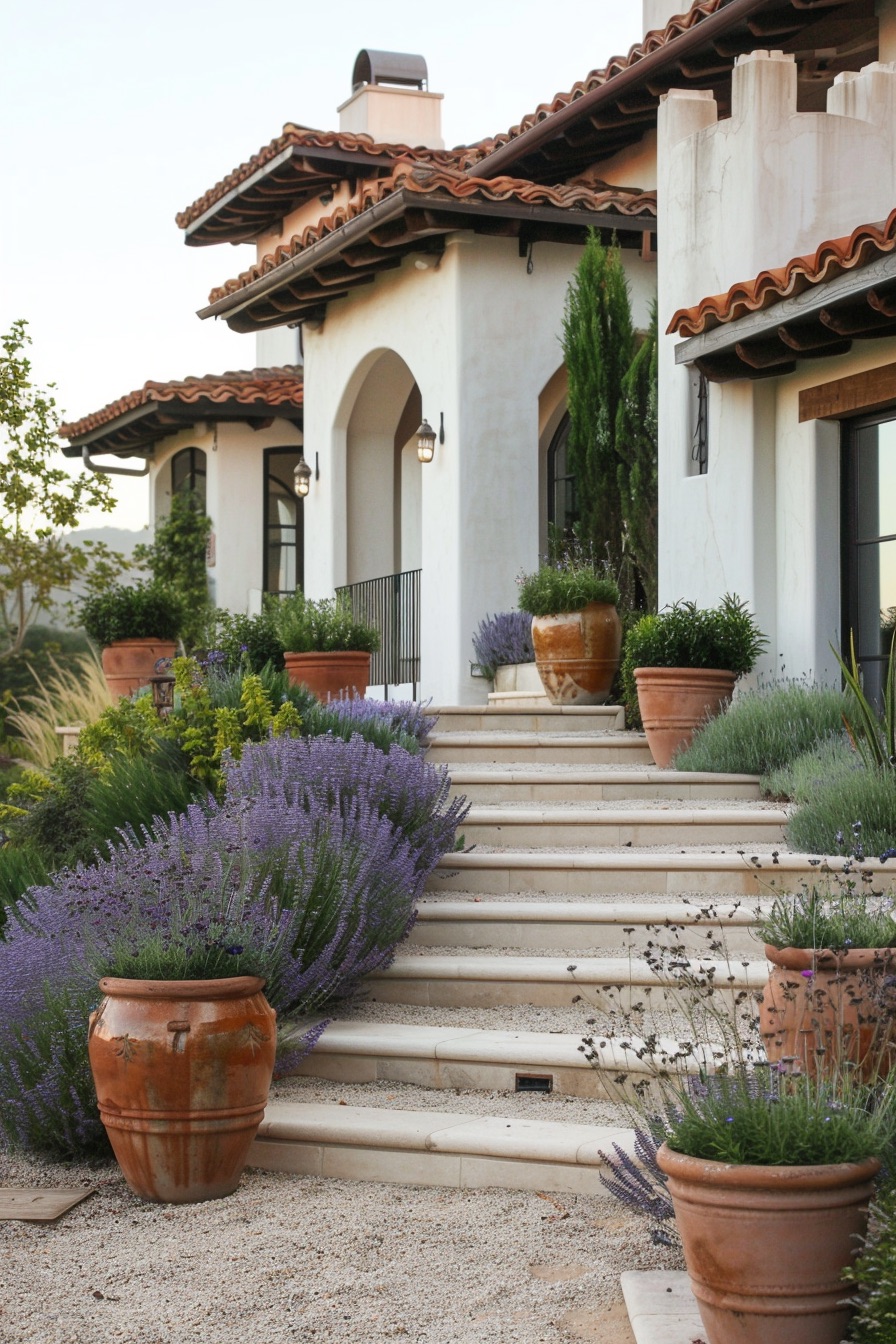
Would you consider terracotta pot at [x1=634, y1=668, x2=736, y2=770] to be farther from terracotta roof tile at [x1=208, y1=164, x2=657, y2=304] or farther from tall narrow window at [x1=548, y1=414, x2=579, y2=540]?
tall narrow window at [x1=548, y1=414, x2=579, y2=540]

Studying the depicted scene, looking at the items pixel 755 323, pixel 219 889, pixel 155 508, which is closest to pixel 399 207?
pixel 755 323

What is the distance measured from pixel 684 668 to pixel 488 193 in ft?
15.4

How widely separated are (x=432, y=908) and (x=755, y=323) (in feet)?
13.3

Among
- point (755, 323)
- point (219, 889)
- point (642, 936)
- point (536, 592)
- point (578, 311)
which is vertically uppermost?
point (578, 311)

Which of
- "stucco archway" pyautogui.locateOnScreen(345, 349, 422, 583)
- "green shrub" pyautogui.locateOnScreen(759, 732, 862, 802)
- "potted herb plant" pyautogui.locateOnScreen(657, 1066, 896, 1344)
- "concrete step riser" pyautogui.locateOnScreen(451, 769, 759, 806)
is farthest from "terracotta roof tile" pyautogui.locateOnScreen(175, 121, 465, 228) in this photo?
"potted herb plant" pyautogui.locateOnScreen(657, 1066, 896, 1344)

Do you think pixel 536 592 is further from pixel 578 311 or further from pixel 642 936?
pixel 642 936

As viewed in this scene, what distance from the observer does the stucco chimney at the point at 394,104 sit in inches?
792

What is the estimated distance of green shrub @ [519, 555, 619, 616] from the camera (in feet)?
34.3

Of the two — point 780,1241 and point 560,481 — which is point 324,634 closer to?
point 560,481

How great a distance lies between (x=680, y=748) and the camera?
8680 mm

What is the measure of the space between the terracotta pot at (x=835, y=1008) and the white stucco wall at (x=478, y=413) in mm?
8403

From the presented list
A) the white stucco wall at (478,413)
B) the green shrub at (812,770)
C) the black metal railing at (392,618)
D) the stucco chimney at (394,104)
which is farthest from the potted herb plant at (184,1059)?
the stucco chimney at (394,104)

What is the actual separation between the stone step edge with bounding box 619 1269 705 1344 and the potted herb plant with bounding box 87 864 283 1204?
1256 mm

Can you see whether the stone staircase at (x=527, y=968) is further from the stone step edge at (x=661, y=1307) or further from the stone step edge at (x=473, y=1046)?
the stone step edge at (x=661, y=1307)
